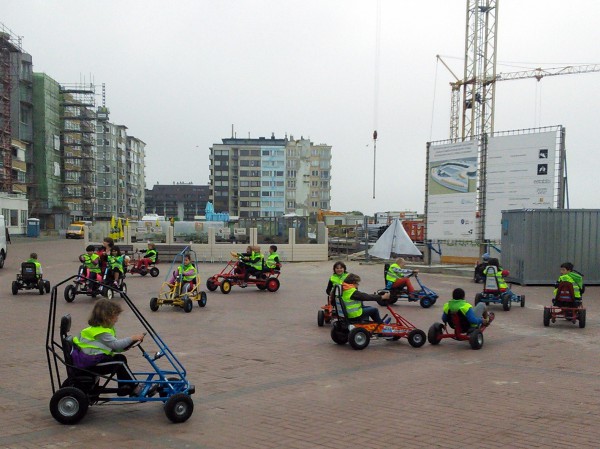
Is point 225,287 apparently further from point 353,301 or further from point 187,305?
point 353,301

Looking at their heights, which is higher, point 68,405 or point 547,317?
point 68,405

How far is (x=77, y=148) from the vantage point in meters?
85.7

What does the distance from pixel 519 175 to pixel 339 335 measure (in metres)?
17.1

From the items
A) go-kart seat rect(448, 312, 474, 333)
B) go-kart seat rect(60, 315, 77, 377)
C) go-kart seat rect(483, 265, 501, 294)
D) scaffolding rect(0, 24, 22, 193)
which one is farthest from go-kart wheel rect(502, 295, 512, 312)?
scaffolding rect(0, 24, 22, 193)

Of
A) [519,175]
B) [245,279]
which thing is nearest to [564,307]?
[245,279]

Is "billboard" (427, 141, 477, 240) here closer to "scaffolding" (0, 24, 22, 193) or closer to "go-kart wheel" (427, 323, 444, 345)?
"go-kart wheel" (427, 323, 444, 345)

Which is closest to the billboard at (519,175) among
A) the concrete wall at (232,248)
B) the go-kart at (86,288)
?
the concrete wall at (232,248)

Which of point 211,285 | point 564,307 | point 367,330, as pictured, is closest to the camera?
point 367,330

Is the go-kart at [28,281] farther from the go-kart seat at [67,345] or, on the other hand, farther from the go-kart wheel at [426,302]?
the go-kart seat at [67,345]

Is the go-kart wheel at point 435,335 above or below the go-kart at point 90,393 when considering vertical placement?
below

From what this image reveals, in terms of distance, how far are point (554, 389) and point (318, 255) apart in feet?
85.5

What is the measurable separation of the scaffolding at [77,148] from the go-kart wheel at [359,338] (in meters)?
76.9

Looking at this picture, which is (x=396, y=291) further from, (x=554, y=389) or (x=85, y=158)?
(x=85, y=158)

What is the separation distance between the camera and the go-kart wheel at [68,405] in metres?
5.98
